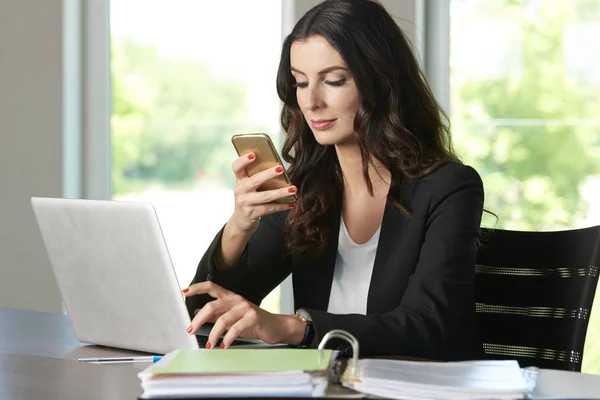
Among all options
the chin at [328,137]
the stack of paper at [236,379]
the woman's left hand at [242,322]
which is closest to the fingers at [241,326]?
the woman's left hand at [242,322]

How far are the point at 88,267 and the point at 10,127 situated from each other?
2.21 m

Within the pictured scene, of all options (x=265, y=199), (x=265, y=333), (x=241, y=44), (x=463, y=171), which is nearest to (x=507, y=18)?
(x=241, y=44)

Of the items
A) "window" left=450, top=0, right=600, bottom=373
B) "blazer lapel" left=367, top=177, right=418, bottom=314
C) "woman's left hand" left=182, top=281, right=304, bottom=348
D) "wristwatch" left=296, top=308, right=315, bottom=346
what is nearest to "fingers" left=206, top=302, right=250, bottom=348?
"woman's left hand" left=182, top=281, right=304, bottom=348

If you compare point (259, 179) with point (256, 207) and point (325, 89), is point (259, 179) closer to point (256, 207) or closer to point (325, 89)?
point (256, 207)

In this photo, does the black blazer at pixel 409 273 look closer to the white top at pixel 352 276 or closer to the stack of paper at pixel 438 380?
the white top at pixel 352 276

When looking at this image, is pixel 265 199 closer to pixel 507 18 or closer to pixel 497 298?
pixel 497 298

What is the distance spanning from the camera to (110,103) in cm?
384

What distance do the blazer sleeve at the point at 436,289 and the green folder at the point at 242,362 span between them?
0.32m

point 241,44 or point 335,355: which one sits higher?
point 241,44

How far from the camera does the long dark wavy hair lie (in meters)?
2.03

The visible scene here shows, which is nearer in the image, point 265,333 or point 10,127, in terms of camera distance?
point 265,333

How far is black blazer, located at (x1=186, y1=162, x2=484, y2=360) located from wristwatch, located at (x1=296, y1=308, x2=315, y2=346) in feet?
0.09

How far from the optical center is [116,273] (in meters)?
1.59

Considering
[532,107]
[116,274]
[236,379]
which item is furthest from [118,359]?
[532,107]
